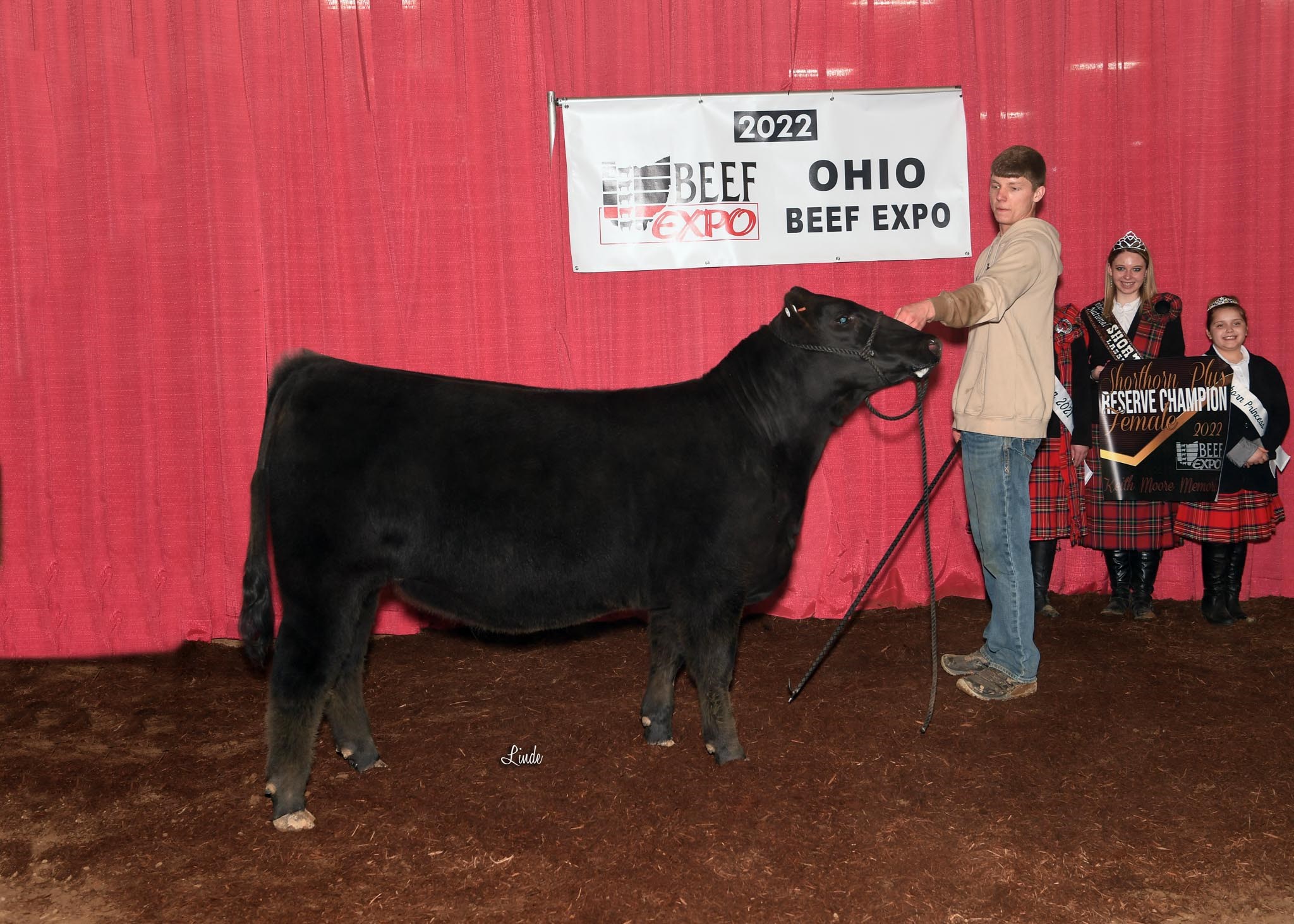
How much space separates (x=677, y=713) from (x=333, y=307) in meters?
2.91

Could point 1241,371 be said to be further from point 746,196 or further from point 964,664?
point 746,196

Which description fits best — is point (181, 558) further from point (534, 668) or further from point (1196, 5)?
point (1196, 5)

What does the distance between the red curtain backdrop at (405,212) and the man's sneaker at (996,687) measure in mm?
1564

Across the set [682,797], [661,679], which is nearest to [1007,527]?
[661,679]

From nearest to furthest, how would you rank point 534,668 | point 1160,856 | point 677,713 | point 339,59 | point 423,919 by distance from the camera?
point 423,919
point 1160,856
point 677,713
point 534,668
point 339,59

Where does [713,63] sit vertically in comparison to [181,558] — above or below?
above

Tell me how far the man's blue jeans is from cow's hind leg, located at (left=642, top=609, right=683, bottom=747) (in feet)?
4.55

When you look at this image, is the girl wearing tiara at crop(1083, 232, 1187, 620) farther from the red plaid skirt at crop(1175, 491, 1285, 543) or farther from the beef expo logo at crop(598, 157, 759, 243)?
the beef expo logo at crop(598, 157, 759, 243)

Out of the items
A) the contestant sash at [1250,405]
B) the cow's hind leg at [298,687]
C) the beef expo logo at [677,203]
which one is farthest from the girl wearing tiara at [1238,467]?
the cow's hind leg at [298,687]

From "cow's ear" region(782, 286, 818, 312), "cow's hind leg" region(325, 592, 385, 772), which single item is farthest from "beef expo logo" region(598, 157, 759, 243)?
"cow's hind leg" region(325, 592, 385, 772)

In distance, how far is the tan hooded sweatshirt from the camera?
149 inches

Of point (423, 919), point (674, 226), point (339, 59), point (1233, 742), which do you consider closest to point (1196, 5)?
point (674, 226)

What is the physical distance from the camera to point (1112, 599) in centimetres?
559

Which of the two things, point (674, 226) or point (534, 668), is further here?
point (674, 226)
